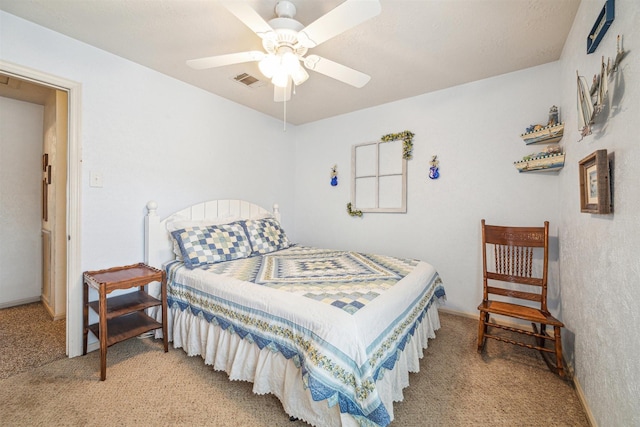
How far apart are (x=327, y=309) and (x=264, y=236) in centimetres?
166

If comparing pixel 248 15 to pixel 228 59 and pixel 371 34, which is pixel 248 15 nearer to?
pixel 228 59

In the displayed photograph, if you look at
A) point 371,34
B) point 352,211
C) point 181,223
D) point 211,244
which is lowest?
point 211,244

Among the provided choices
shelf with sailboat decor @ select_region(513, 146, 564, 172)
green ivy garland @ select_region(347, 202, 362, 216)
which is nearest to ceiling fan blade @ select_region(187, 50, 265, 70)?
green ivy garland @ select_region(347, 202, 362, 216)

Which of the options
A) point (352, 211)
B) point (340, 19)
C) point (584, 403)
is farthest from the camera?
point (352, 211)

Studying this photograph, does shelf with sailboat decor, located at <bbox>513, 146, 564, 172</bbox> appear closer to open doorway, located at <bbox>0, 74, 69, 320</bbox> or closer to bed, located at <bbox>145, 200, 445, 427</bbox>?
bed, located at <bbox>145, 200, 445, 427</bbox>

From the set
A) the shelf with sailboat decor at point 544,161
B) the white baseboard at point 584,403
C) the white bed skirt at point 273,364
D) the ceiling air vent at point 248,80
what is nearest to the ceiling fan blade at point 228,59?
the ceiling air vent at point 248,80

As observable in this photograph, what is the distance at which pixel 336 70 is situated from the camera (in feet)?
5.76

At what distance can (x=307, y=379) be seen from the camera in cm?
123

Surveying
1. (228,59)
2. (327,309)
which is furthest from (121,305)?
(228,59)

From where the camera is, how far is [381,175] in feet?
10.8

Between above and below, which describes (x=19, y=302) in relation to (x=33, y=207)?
below

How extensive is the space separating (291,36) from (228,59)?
44cm

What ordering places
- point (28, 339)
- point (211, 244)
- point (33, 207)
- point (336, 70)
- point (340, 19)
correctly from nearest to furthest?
point (340, 19) < point (336, 70) < point (28, 339) < point (211, 244) < point (33, 207)

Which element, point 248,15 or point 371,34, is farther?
point 371,34
